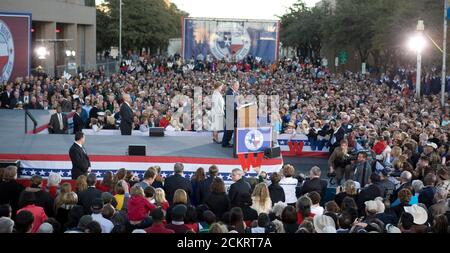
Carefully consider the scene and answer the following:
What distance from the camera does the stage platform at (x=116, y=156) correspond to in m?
14.7

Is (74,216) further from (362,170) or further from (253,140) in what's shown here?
(362,170)

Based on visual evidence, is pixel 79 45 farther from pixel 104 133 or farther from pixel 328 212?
pixel 328 212

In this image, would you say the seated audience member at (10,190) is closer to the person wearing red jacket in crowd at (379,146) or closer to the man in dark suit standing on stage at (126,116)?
the man in dark suit standing on stage at (126,116)

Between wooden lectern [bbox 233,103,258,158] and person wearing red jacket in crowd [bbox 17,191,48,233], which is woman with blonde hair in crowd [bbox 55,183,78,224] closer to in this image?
person wearing red jacket in crowd [bbox 17,191,48,233]

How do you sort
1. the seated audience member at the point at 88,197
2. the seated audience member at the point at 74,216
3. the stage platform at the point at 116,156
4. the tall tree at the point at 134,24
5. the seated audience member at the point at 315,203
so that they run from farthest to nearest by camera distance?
the tall tree at the point at 134,24 → the stage platform at the point at 116,156 → the seated audience member at the point at 88,197 → the seated audience member at the point at 315,203 → the seated audience member at the point at 74,216

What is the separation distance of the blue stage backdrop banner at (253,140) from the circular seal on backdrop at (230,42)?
3776cm

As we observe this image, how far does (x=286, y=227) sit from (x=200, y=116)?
1282 centimetres

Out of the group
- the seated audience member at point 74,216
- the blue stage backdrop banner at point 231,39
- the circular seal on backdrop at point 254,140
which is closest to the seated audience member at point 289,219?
the seated audience member at point 74,216

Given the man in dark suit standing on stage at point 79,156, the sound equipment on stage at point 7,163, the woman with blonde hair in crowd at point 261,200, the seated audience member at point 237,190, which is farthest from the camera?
the sound equipment on stage at point 7,163

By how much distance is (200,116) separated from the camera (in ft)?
69.2

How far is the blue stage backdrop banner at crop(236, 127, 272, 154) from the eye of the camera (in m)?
14.8

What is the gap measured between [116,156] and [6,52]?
1726 centimetres

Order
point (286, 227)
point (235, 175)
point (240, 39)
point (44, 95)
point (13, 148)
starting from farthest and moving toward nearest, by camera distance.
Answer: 1. point (240, 39)
2. point (44, 95)
3. point (13, 148)
4. point (235, 175)
5. point (286, 227)
